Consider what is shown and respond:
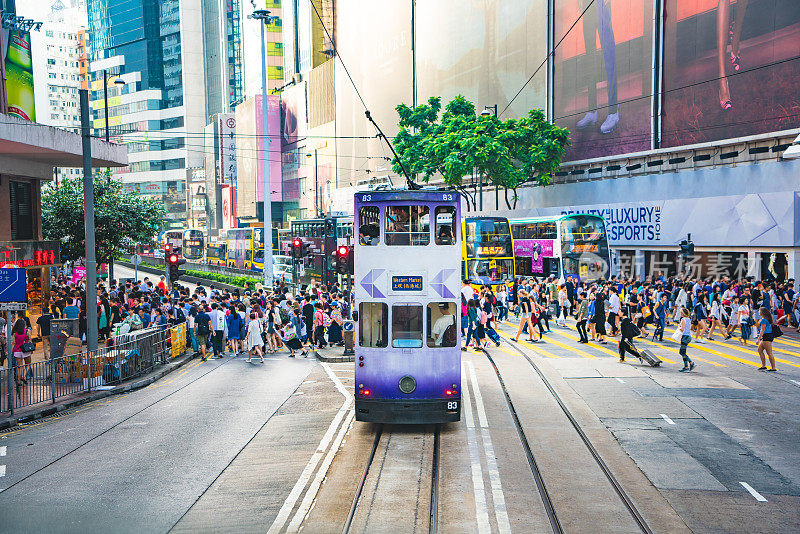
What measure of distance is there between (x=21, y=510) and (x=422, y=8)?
59.8 metres

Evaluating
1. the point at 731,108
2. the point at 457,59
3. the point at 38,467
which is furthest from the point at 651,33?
the point at 38,467

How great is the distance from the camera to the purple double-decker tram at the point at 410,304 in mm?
12188

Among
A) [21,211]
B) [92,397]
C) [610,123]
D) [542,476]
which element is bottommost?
[92,397]

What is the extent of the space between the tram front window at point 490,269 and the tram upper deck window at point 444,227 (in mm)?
21060

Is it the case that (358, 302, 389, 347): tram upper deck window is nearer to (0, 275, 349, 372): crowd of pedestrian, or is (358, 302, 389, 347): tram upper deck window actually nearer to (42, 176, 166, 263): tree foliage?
(0, 275, 349, 372): crowd of pedestrian

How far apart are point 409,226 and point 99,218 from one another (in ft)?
96.3

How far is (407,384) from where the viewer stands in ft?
40.1

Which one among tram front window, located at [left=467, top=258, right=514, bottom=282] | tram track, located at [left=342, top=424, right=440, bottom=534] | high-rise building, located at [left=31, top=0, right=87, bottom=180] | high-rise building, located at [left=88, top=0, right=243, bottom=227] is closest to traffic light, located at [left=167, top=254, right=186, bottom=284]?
tram front window, located at [left=467, top=258, right=514, bottom=282]

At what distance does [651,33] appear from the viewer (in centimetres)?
3734

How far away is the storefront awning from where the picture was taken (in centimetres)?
2330

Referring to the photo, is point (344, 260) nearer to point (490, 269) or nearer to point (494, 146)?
point (490, 269)

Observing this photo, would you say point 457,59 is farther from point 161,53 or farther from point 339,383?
point 161,53

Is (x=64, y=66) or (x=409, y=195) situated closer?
(x=409, y=195)

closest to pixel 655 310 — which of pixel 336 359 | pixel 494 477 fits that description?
pixel 336 359
